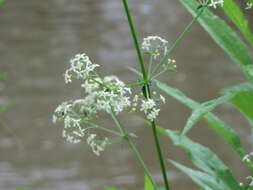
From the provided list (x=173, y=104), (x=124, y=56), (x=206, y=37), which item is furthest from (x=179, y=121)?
(x=206, y=37)

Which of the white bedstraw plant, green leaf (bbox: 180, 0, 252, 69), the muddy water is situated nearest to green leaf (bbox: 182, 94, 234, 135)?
the white bedstraw plant

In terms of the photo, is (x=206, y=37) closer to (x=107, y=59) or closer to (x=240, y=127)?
(x=107, y=59)

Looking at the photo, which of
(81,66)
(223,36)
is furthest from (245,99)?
(81,66)

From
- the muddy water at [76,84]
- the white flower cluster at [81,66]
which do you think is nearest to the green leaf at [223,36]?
the white flower cluster at [81,66]

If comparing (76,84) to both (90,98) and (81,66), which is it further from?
(81,66)

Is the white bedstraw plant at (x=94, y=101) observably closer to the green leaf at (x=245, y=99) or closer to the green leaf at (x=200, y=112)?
the green leaf at (x=200, y=112)
